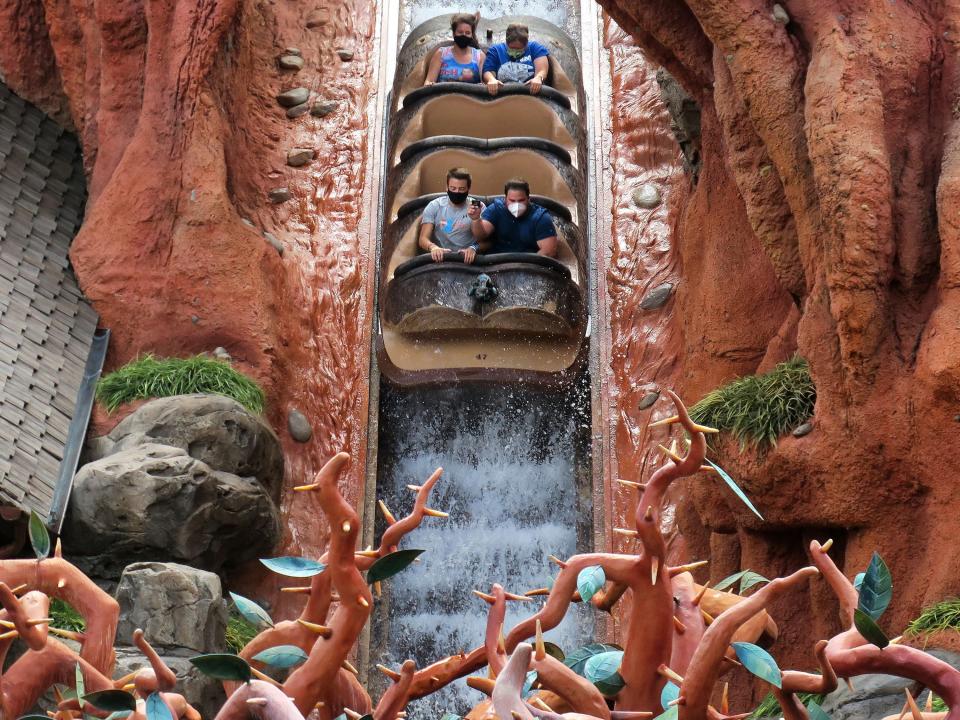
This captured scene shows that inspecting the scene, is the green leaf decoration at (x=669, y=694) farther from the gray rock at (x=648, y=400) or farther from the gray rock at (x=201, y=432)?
the gray rock at (x=648, y=400)

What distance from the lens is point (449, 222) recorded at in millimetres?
10477

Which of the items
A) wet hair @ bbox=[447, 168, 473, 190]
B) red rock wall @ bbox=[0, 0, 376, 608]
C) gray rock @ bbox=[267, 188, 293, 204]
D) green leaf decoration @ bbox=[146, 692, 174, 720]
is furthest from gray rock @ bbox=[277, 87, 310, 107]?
green leaf decoration @ bbox=[146, 692, 174, 720]

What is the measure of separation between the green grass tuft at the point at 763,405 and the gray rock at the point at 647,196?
12.8 ft

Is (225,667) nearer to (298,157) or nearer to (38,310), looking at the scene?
(38,310)

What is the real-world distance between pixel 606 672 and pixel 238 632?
207 inches

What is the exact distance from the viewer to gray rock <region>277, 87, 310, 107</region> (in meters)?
12.2

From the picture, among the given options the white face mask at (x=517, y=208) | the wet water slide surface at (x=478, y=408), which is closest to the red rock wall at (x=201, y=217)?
the wet water slide surface at (x=478, y=408)

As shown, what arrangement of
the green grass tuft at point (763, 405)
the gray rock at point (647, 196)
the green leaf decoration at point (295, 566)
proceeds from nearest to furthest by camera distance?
the green leaf decoration at point (295, 566)
the green grass tuft at point (763, 405)
the gray rock at point (647, 196)

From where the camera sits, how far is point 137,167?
10.4m

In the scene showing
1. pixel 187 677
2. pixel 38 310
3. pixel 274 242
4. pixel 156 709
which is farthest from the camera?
pixel 274 242

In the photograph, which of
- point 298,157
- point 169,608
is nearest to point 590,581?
point 169,608

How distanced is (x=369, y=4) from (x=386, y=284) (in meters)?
3.67

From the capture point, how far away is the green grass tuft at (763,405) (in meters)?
7.22

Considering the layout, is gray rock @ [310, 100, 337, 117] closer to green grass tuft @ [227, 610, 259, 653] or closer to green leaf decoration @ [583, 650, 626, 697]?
green grass tuft @ [227, 610, 259, 653]
